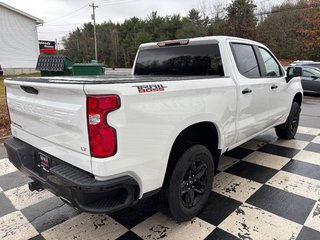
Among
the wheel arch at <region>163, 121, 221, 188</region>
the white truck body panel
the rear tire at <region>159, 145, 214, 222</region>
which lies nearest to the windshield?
the white truck body panel

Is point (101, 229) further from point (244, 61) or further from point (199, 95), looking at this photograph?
point (244, 61)

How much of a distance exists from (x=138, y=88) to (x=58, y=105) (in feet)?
2.03

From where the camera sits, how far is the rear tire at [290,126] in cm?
505

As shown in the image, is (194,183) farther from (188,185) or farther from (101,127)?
(101,127)

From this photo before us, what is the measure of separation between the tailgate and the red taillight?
0.17 feet

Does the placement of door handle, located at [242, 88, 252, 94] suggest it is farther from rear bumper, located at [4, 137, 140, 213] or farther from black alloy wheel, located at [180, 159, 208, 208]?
rear bumper, located at [4, 137, 140, 213]

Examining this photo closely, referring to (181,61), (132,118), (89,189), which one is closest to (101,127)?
(132,118)

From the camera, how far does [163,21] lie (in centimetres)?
4644

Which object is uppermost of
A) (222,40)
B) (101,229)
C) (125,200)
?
(222,40)

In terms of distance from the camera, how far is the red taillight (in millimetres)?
1783

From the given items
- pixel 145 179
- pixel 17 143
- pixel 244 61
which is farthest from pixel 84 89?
pixel 244 61

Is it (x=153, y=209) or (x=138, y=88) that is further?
(x=153, y=209)

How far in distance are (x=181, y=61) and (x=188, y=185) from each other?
5.32 ft

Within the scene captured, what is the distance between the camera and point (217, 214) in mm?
2822
